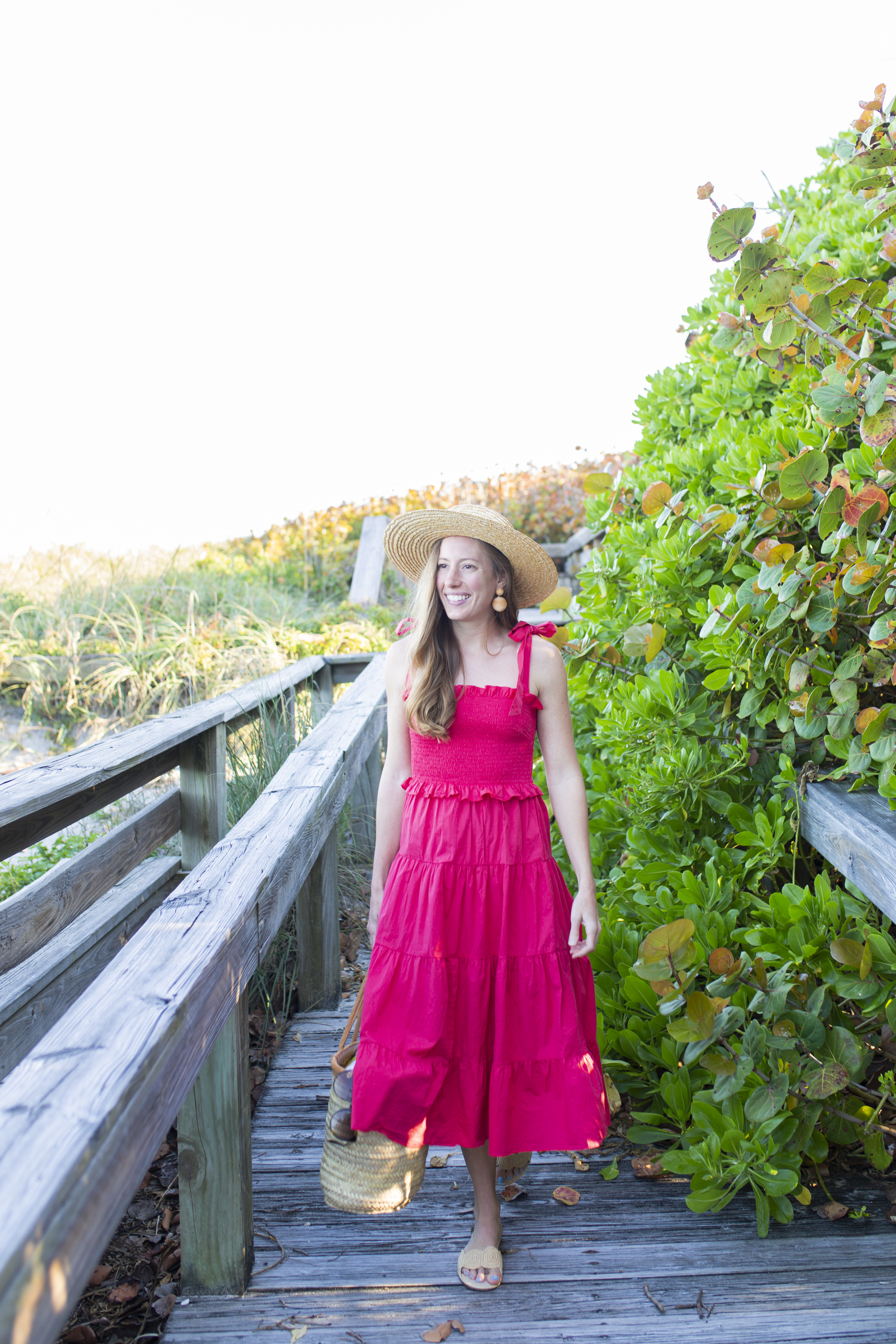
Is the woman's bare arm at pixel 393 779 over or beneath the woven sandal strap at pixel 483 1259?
over

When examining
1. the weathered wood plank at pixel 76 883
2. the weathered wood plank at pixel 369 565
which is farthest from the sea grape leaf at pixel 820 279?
the weathered wood plank at pixel 369 565

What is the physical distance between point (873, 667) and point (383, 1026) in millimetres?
1314

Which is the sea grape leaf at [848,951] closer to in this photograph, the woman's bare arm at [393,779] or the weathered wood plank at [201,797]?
the woman's bare arm at [393,779]

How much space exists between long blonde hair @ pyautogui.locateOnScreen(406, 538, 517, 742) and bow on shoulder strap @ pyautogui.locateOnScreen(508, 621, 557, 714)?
0.07 metres

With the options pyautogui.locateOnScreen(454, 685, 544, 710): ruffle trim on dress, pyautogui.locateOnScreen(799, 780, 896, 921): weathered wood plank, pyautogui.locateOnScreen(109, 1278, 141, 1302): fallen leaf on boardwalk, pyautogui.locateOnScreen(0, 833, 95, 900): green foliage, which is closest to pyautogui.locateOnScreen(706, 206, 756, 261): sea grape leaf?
pyautogui.locateOnScreen(454, 685, 544, 710): ruffle trim on dress

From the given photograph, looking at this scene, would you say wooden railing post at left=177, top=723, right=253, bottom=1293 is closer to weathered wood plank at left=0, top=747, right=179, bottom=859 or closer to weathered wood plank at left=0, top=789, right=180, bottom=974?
weathered wood plank at left=0, top=747, right=179, bottom=859

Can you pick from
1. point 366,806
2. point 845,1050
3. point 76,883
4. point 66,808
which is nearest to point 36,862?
point 76,883

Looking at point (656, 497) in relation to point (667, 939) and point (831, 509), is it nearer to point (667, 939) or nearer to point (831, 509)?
point (831, 509)

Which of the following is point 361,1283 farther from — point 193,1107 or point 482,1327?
point 193,1107

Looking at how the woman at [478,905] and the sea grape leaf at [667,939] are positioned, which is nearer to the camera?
the sea grape leaf at [667,939]

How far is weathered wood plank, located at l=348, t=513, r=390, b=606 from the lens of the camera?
9.11 meters

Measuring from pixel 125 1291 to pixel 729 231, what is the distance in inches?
104

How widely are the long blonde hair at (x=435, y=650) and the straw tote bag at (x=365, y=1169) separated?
0.74 meters

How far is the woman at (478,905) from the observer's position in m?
1.81
